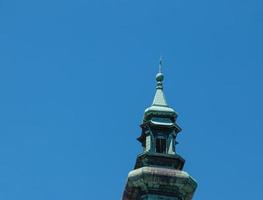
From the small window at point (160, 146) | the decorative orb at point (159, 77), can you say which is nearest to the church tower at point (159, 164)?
the small window at point (160, 146)

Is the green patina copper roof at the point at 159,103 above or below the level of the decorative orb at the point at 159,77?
below

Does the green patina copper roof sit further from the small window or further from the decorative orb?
the small window

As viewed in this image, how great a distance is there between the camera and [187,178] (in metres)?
62.1

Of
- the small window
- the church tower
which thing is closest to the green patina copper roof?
the church tower

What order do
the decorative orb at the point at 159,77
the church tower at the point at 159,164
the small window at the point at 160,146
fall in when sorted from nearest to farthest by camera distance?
1. the church tower at the point at 159,164
2. the small window at the point at 160,146
3. the decorative orb at the point at 159,77

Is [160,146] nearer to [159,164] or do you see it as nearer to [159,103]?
[159,164]

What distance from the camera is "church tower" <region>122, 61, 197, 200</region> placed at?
61.8 meters

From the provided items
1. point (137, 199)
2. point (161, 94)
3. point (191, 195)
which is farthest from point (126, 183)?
point (161, 94)

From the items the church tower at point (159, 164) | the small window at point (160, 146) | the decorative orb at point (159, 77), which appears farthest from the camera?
the decorative orb at point (159, 77)

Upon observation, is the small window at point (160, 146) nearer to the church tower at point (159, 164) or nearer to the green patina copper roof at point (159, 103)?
the church tower at point (159, 164)

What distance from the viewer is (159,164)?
6369cm

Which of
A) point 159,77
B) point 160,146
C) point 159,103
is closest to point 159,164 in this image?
point 160,146

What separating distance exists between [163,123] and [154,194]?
7.49 metres

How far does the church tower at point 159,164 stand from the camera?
203 ft
